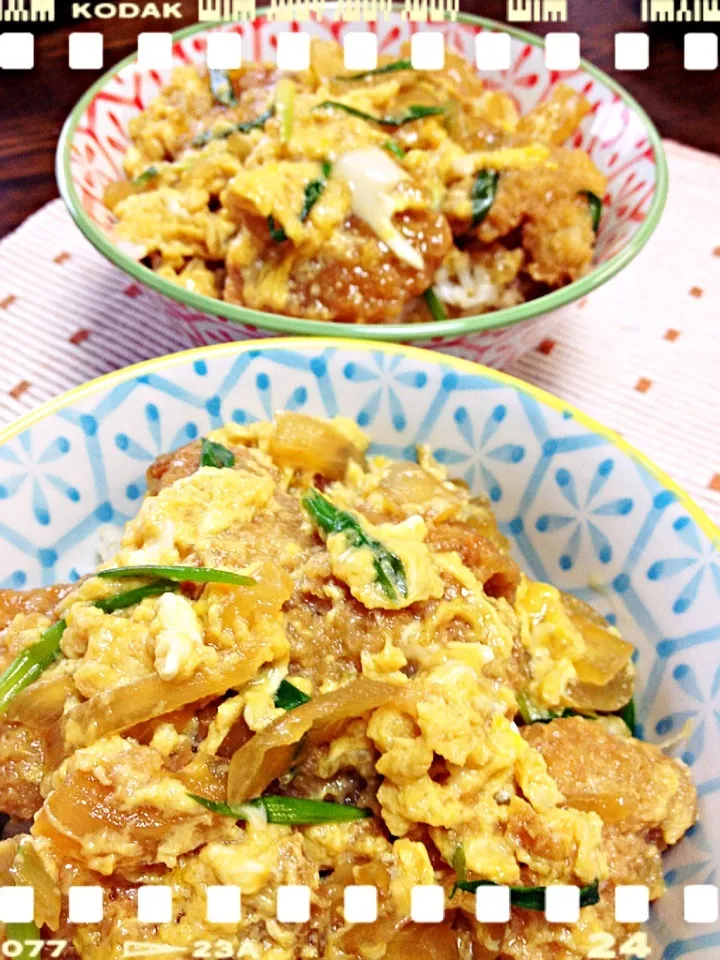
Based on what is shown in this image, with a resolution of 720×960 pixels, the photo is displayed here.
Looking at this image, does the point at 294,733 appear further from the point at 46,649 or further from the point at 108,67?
the point at 108,67

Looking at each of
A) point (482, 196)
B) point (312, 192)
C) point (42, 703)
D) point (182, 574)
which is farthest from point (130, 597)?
point (482, 196)

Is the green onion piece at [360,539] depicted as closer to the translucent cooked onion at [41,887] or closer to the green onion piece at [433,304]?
the translucent cooked onion at [41,887]

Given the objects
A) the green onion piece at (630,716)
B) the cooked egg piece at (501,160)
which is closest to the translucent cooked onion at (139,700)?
the green onion piece at (630,716)

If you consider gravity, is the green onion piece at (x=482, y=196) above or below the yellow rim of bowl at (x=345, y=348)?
above

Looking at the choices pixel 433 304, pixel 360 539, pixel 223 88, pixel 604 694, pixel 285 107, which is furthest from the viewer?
pixel 223 88

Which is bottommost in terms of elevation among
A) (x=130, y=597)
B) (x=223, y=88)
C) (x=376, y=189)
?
(x=130, y=597)

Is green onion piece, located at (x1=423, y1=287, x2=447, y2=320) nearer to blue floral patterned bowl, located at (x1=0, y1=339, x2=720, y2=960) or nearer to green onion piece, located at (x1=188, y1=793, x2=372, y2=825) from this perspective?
blue floral patterned bowl, located at (x1=0, y1=339, x2=720, y2=960)

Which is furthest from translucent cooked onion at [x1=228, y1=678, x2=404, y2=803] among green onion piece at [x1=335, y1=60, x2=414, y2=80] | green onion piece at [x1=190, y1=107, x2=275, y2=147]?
green onion piece at [x1=335, y1=60, x2=414, y2=80]
